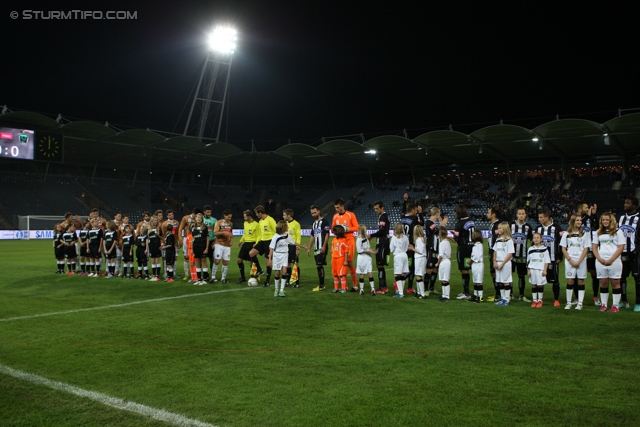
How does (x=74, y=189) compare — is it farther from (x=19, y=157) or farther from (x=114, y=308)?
(x=114, y=308)

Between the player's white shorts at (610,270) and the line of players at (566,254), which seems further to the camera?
the line of players at (566,254)

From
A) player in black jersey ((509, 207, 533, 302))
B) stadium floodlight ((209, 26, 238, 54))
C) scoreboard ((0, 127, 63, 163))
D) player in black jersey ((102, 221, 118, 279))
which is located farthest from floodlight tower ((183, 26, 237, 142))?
player in black jersey ((509, 207, 533, 302))

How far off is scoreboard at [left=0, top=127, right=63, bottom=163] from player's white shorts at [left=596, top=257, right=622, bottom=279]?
24.7 meters

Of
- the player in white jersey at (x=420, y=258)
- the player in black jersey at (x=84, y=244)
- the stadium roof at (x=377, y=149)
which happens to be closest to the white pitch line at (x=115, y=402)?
the player in white jersey at (x=420, y=258)

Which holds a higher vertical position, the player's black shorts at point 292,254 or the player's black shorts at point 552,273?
the player's black shorts at point 292,254

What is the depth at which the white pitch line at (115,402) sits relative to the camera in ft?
13.9

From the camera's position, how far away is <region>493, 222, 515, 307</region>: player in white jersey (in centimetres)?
995

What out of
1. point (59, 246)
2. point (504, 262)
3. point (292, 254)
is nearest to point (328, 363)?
point (504, 262)

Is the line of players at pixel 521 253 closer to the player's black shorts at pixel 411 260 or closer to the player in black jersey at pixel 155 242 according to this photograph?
the player's black shorts at pixel 411 260

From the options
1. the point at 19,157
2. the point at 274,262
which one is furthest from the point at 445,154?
the point at 274,262

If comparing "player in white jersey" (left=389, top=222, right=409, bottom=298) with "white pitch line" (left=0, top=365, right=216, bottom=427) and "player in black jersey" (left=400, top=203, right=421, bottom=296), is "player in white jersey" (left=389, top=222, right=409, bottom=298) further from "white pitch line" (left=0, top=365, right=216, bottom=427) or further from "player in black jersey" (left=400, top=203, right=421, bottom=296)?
"white pitch line" (left=0, top=365, right=216, bottom=427)

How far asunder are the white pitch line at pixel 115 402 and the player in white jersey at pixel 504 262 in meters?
7.33

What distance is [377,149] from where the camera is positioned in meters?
44.1

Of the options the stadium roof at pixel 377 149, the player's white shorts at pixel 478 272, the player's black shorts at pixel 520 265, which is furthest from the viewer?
the stadium roof at pixel 377 149
